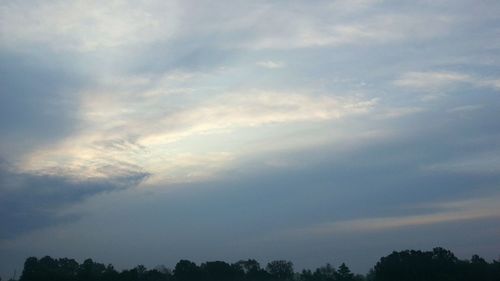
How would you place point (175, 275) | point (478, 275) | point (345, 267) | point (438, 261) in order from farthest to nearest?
point (175, 275) < point (345, 267) < point (438, 261) < point (478, 275)

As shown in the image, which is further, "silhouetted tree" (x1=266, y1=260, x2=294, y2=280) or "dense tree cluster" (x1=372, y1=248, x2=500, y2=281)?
"silhouetted tree" (x1=266, y1=260, x2=294, y2=280)

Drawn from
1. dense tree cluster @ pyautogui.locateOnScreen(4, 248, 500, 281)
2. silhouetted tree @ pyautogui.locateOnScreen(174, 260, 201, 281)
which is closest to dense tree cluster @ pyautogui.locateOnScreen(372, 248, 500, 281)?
dense tree cluster @ pyautogui.locateOnScreen(4, 248, 500, 281)

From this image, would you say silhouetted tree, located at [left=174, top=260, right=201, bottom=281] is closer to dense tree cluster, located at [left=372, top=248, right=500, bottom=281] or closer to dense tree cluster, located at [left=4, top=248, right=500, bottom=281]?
dense tree cluster, located at [left=4, top=248, right=500, bottom=281]

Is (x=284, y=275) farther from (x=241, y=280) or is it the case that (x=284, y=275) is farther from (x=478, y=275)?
(x=478, y=275)

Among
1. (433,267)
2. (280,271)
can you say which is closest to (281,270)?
(280,271)

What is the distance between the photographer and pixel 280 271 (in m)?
154

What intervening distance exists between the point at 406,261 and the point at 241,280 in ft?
145

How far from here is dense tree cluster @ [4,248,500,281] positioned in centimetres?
10919

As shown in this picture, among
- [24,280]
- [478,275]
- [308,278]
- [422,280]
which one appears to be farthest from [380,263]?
[24,280]

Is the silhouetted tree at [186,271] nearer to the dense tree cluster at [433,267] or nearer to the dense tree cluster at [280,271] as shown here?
the dense tree cluster at [280,271]

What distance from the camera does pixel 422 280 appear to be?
110250 mm

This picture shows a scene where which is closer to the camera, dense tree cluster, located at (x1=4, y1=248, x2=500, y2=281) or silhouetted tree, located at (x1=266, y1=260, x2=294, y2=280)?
dense tree cluster, located at (x1=4, y1=248, x2=500, y2=281)

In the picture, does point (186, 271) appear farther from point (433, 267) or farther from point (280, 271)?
point (433, 267)

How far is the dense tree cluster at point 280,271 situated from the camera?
109m
